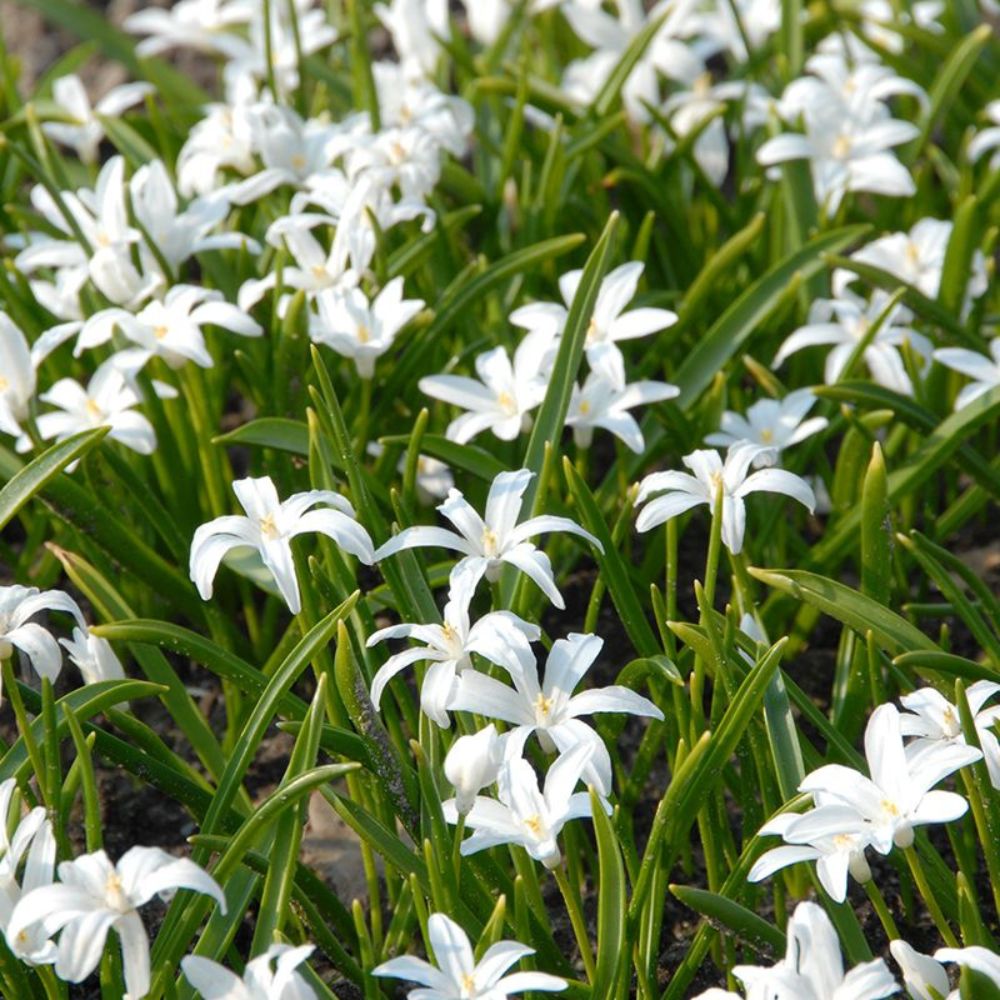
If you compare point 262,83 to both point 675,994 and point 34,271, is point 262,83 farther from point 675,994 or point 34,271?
point 675,994

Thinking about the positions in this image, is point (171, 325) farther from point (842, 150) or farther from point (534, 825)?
point (842, 150)

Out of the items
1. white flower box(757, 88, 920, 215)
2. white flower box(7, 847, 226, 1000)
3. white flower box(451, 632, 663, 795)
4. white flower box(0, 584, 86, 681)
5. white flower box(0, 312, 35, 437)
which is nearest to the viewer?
white flower box(7, 847, 226, 1000)

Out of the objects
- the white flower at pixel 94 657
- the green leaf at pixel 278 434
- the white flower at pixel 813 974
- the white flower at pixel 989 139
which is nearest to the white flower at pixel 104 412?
the green leaf at pixel 278 434

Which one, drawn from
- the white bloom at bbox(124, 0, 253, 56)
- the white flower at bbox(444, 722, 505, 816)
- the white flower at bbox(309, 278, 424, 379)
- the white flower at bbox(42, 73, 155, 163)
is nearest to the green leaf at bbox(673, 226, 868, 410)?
the white flower at bbox(309, 278, 424, 379)

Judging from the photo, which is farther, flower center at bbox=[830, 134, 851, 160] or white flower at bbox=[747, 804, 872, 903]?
flower center at bbox=[830, 134, 851, 160]

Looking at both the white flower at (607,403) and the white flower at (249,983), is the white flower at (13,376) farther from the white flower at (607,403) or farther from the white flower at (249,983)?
Result: the white flower at (249,983)

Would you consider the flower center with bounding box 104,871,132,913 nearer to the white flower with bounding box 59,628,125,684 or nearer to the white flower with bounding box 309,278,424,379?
the white flower with bounding box 59,628,125,684
